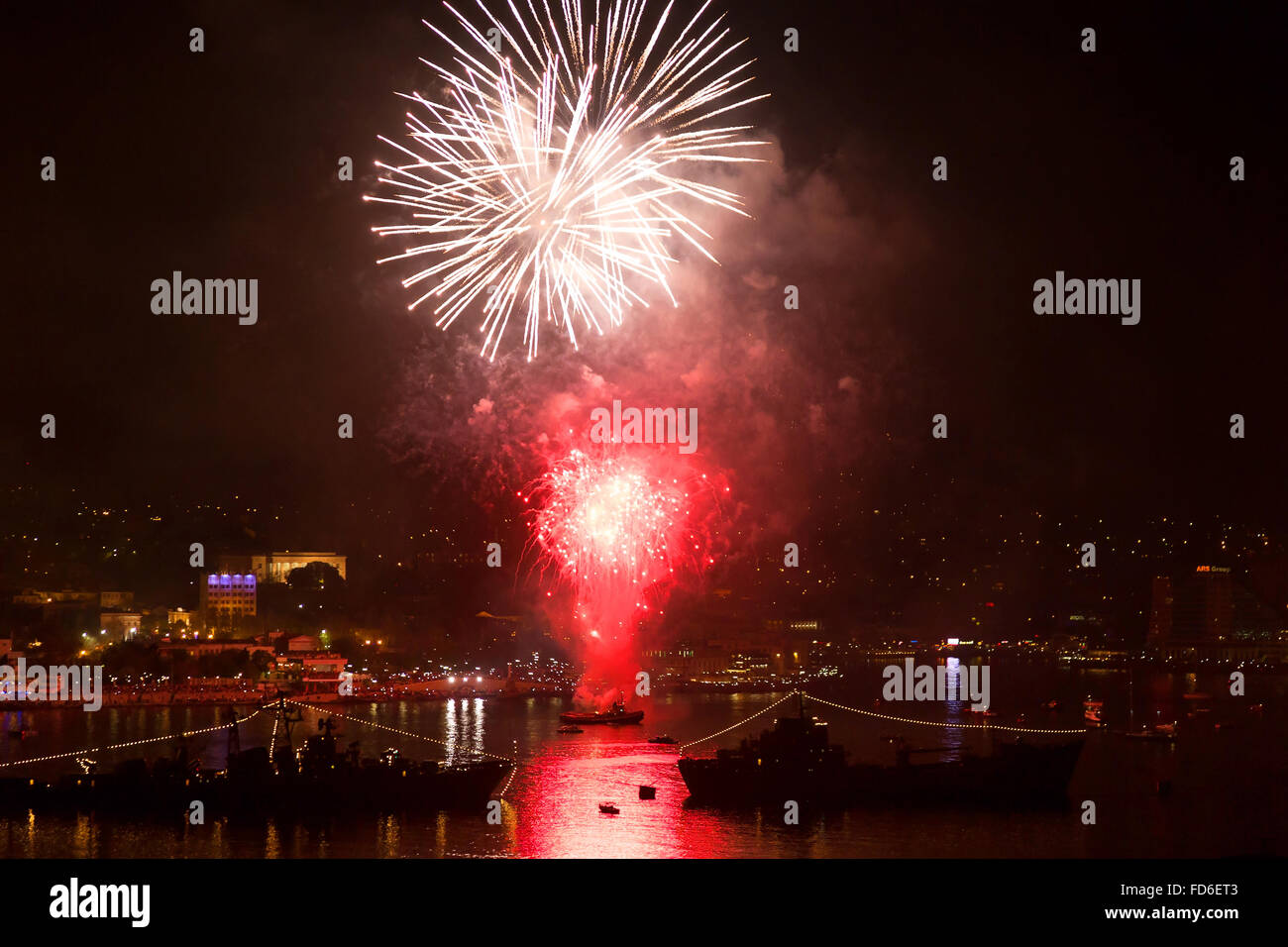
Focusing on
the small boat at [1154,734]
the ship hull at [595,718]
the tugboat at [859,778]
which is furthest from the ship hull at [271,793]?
the small boat at [1154,734]

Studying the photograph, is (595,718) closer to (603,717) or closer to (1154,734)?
(603,717)

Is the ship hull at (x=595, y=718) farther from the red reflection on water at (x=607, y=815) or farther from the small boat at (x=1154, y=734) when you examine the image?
the small boat at (x=1154, y=734)

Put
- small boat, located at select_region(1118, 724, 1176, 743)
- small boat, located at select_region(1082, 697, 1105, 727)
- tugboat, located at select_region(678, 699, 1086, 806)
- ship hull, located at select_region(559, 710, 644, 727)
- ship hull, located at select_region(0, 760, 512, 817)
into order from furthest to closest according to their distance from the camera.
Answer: ship hull, located at select_region(559, 710, 644, 727)
small boat, located at select_region(1082, 697, 1105, 727)
small boat, located at select_region(1118, 724, 1176, 743)
tugboat, located at select_region(678, 699, 1086, 806)
ship hull, located at select_region(0, 760, 512, 817)

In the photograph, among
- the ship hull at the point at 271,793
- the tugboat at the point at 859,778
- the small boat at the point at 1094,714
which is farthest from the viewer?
the small boat at the point at 1094,714

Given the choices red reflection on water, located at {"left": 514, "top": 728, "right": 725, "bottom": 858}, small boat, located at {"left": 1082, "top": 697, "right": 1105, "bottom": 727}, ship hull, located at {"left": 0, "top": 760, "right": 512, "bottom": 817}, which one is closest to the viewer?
red reflection on water, located at {"left": 514, "top": 728, "right": 725, "bottom": 858}

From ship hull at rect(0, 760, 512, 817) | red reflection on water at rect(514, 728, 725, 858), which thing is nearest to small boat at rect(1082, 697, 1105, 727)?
red reflection on water at rect(514, 728, 725, 858)

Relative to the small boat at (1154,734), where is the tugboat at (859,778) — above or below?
above

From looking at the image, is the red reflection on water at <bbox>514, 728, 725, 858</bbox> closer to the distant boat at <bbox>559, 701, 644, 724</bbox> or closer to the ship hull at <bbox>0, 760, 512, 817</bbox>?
the ship hull at <bbox>0, 760, 512, 817</bbox>

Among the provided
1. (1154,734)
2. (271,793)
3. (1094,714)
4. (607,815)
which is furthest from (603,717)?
(607,815)
